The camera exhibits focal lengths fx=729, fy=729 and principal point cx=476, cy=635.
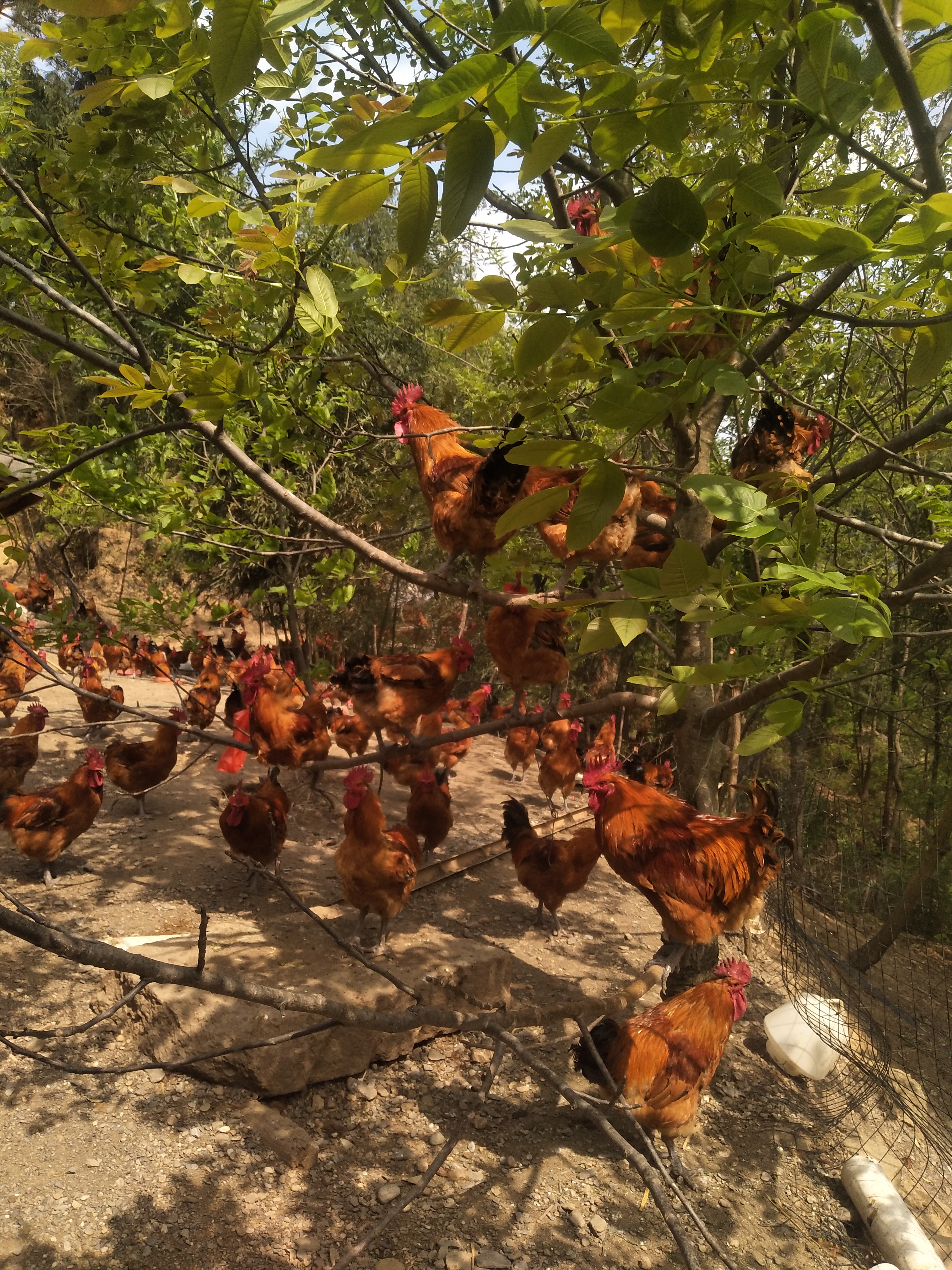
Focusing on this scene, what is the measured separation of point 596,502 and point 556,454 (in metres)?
0.08

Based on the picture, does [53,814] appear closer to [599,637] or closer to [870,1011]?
[870,1011]

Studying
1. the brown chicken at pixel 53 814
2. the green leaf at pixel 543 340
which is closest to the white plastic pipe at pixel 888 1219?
the green leaf at pixel 543 340

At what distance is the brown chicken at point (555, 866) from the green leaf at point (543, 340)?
4259 millimetres

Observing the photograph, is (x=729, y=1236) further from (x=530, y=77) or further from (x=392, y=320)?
(x=392, y=320)

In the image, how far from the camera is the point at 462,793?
8516 mm

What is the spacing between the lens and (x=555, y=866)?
4.83 m

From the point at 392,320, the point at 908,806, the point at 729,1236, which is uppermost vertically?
the point at 392,320

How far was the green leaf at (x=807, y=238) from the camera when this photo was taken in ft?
2.25

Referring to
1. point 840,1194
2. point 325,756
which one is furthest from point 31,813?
point 840,1194

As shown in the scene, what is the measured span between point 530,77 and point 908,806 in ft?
30.2

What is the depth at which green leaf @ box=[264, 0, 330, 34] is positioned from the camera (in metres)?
0.56

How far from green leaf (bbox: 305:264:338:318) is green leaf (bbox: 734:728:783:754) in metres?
0.90

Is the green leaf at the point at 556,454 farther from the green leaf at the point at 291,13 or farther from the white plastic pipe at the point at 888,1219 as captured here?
the white plastic pipe at the point at 888,1219

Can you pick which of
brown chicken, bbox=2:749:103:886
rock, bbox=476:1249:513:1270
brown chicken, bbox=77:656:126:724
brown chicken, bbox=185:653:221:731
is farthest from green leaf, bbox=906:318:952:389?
brown chicken, bbox=77:656:126:724
